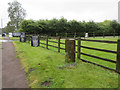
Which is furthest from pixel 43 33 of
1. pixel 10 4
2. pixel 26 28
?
pixel 10 4

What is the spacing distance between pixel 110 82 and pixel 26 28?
2172 centimetres

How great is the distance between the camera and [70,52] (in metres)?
4.73

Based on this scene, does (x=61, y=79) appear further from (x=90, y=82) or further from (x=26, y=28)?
(x=26, y=28)

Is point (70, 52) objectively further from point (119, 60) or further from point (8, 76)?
point (8, 76)

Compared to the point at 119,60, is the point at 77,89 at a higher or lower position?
lower

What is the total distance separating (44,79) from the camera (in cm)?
325

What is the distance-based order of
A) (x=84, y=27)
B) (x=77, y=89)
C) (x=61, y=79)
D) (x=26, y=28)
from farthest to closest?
(x=84, y=27) < (x=26, y=28) < (x=61, y=79) < (x=77, y=89)

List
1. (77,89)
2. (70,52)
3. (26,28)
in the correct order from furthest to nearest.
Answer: (26,28) < (70,52) < (77,89)

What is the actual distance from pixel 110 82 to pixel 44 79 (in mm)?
2091

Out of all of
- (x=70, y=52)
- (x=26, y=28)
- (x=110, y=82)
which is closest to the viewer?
(x=110, y=82)

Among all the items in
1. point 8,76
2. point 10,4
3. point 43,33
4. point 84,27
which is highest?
point 10,4

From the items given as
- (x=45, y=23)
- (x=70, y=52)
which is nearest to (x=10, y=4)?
(x=45, y=23)

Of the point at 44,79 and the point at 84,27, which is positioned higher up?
the point at 84,27

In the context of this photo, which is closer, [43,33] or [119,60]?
[119,60]
